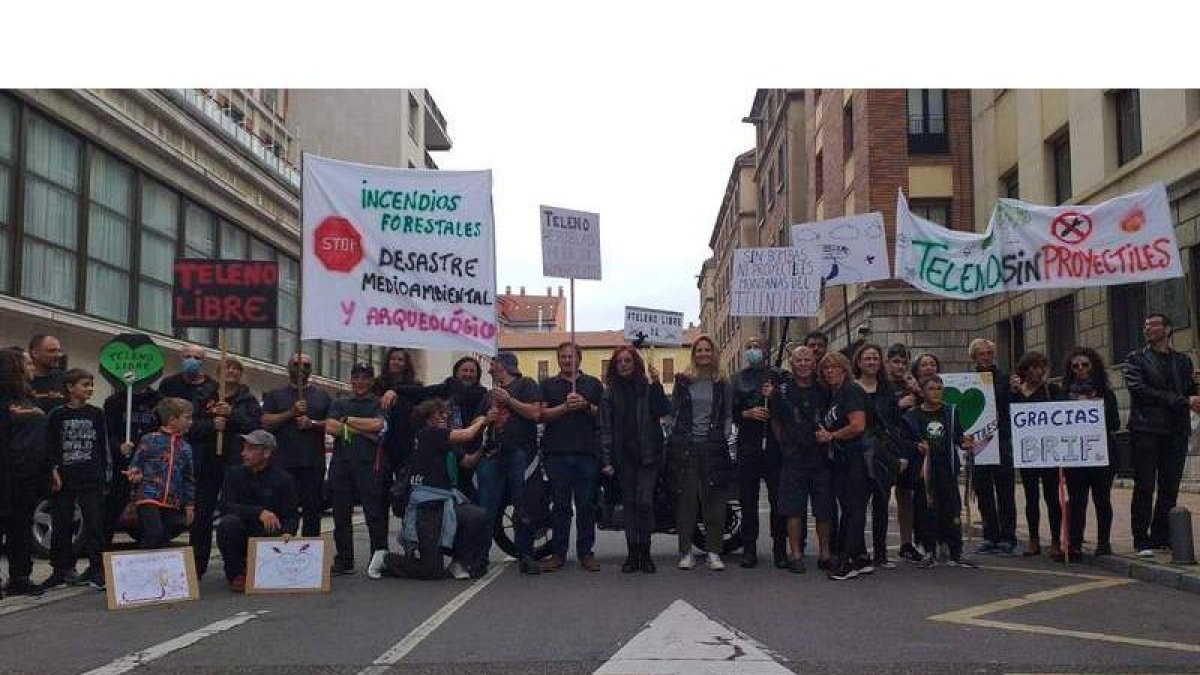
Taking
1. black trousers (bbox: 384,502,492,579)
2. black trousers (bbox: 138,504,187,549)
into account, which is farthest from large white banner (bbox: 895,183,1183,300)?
black trousers (bbox: 138,504,187,549)

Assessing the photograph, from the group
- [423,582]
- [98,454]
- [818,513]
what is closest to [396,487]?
[423,582]

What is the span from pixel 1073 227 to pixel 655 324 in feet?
17.1

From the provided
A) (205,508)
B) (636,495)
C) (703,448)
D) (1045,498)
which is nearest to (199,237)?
(205,508)

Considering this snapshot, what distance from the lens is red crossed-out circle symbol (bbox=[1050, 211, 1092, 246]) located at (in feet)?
36.7

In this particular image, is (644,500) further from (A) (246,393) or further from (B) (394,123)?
(B) (394,123)

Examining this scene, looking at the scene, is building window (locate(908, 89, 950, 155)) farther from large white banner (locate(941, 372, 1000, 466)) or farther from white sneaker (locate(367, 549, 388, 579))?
→ white sneaker (locate(367, 549, 388, 579))

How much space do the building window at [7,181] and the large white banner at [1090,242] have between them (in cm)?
1513

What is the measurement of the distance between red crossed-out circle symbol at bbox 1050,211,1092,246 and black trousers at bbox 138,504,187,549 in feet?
29.0

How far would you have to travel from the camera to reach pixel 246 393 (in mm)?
9156

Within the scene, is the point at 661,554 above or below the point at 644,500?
below

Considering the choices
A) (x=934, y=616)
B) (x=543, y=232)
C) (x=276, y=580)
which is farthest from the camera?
(x=543, y=232)

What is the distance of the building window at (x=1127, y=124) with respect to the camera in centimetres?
1872

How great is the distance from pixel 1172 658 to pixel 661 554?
510 cm

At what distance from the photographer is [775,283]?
13.0 metres
